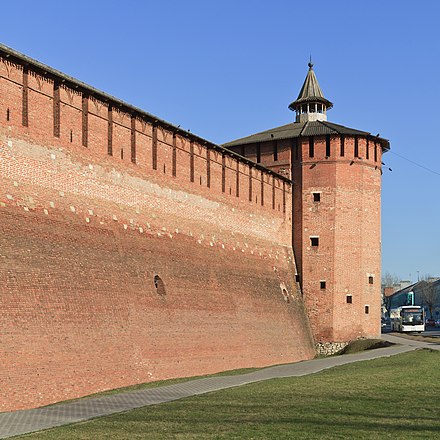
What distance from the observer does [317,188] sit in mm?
30547

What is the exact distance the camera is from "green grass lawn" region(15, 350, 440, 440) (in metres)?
9.48

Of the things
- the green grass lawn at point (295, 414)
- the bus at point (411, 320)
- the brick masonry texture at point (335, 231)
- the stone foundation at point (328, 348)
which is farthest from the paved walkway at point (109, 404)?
the bus at point (411, 320)

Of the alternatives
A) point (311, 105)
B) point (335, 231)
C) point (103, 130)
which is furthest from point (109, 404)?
point (311, 105)

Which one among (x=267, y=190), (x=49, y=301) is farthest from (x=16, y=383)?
(x=267, y=190)

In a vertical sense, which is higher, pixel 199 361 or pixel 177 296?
pixel 177 296

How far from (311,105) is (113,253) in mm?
20872

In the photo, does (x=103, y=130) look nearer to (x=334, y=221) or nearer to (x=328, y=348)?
(x=334, y=221)

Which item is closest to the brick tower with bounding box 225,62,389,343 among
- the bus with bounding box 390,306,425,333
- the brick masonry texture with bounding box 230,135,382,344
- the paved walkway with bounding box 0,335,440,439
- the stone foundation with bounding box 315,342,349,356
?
the brick masonry texture with bounding box 230,135,382,344

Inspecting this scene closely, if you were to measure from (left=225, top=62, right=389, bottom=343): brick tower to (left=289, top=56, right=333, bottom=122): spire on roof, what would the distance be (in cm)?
496

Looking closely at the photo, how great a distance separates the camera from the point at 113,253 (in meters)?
18.0

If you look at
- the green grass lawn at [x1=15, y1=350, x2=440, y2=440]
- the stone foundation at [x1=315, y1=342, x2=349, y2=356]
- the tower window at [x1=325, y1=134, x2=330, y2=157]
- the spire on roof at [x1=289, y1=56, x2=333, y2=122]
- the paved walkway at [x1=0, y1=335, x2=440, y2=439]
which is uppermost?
the spire on roof at [x1=289, y1=56, x2=333, y2=122]

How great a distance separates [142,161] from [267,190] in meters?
9.19

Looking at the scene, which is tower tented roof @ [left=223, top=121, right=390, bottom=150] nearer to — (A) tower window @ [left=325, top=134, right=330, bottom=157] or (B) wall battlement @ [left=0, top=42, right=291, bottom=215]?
(A) tower window @ [left=325, top=134, right=330, bottom=157]

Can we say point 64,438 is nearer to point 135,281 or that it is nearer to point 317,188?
point 135,281
